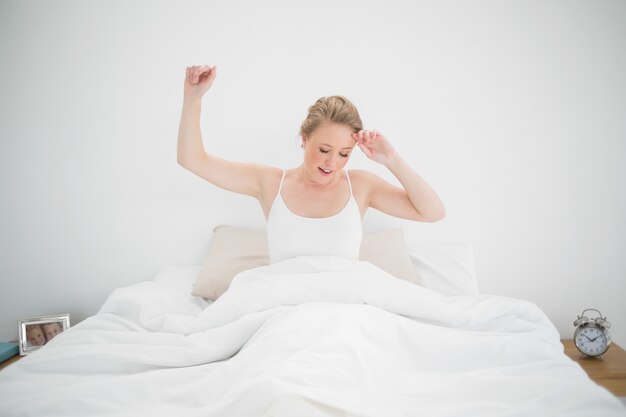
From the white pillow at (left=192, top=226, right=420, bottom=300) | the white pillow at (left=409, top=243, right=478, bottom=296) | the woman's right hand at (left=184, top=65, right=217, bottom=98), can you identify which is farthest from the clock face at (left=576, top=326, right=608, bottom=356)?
the woman's right hand at (left=184, top=65, right=217, bottom=98)

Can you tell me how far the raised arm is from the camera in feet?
5.70

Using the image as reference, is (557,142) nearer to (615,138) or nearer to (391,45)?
(615,138)

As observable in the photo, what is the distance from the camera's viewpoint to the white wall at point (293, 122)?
7.84ft

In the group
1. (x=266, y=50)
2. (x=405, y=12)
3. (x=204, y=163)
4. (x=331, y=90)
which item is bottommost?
(x=204, y=163)

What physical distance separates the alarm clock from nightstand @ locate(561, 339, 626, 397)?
0.04m

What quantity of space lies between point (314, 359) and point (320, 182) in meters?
0.96

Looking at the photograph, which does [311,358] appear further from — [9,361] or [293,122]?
[9,361]

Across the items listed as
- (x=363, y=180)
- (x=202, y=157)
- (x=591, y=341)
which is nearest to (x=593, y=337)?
(x=591, y=341)

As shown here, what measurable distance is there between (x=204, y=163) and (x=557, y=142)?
1777mm

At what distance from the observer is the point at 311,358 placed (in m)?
1.12

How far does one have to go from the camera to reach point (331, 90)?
7.98 ft

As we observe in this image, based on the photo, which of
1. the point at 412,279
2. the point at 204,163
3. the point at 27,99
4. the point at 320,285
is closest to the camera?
the point at 320,285

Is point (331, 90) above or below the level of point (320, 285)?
above

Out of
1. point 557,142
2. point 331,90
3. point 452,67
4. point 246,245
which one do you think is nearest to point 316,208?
point 246,245
